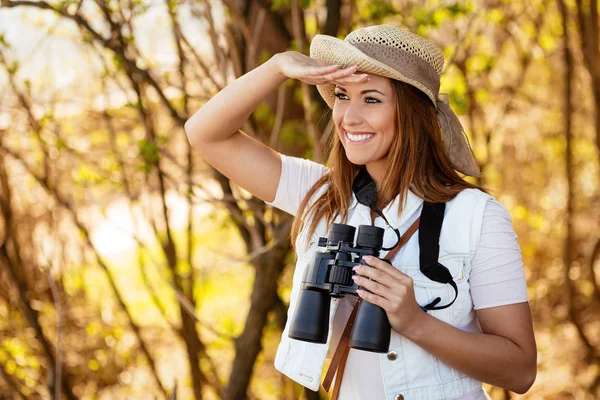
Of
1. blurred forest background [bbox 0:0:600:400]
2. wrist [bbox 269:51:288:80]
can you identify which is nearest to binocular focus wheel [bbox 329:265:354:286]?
wrist [bbox 269:51:288:80]

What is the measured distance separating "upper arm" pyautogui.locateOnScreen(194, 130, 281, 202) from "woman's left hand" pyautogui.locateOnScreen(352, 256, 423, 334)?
63cm

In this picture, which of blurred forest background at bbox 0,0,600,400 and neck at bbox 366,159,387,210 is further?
blurred forest background at bbox 0,0,600,400

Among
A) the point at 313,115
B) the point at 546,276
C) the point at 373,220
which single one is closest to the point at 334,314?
the point at 373,220

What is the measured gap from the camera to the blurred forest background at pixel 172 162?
338 cm

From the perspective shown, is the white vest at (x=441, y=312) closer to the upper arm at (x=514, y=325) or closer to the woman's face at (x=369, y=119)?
the upper arm at (x=514, y=325)

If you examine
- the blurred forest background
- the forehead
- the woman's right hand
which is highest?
the woman's right hand

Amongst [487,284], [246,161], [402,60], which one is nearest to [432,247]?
[487,284]

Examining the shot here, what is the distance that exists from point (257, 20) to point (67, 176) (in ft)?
5.18

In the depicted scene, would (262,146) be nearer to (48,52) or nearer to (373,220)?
(373,220)

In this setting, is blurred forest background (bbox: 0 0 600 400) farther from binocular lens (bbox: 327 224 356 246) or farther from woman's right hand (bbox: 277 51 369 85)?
binocular lens (bbox: 327 224 356 246)

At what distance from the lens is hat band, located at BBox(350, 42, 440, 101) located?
6.74 ft

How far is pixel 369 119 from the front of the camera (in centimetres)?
209

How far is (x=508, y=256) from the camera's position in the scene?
6.43ft

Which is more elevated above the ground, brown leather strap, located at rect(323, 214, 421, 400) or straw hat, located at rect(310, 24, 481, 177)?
straw hat, located at rect(310, 24, 481, 177)
